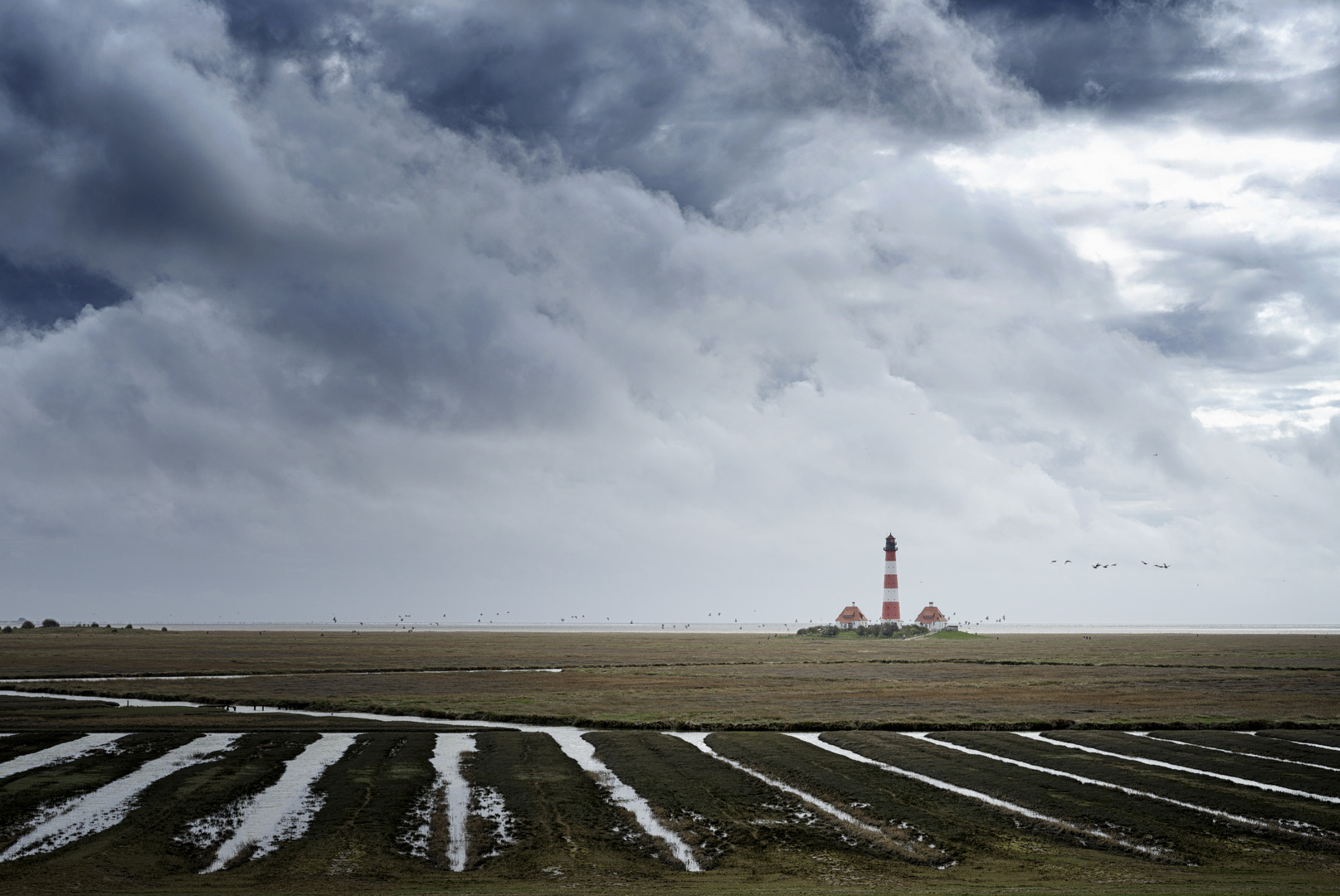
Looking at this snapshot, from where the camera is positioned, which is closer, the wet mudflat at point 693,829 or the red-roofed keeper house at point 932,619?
the wet mudflat at point 693,829

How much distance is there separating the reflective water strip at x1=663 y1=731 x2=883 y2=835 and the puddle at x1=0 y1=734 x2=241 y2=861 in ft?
53.6

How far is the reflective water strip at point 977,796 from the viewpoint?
2128 cm

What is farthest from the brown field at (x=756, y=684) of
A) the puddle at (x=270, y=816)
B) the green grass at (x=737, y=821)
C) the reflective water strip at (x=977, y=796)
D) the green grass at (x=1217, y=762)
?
the puddle at (x=270, y=816)

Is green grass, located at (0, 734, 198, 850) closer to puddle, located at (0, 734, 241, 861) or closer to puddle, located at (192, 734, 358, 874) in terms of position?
puddle, located at (0, 734, 241, 861)

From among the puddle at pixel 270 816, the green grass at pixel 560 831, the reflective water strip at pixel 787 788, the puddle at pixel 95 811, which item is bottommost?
the reflective water strip at pixel 787 788

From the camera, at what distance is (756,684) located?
64875 mm

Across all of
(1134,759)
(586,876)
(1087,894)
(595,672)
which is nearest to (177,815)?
(586,876)

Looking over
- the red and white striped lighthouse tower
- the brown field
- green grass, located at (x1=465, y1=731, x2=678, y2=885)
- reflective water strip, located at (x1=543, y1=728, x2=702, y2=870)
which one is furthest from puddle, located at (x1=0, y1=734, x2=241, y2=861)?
the red and white striped lighthouse tower

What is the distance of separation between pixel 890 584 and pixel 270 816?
524ft

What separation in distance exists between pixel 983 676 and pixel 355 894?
6378cm

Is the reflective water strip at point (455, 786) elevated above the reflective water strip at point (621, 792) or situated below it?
above

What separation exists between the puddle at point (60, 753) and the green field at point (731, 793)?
1.23ft

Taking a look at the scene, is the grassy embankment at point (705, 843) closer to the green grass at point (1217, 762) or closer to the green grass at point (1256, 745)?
the green grass at point (1217, 762)

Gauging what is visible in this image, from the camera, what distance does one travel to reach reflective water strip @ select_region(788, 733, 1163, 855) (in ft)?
69.8
